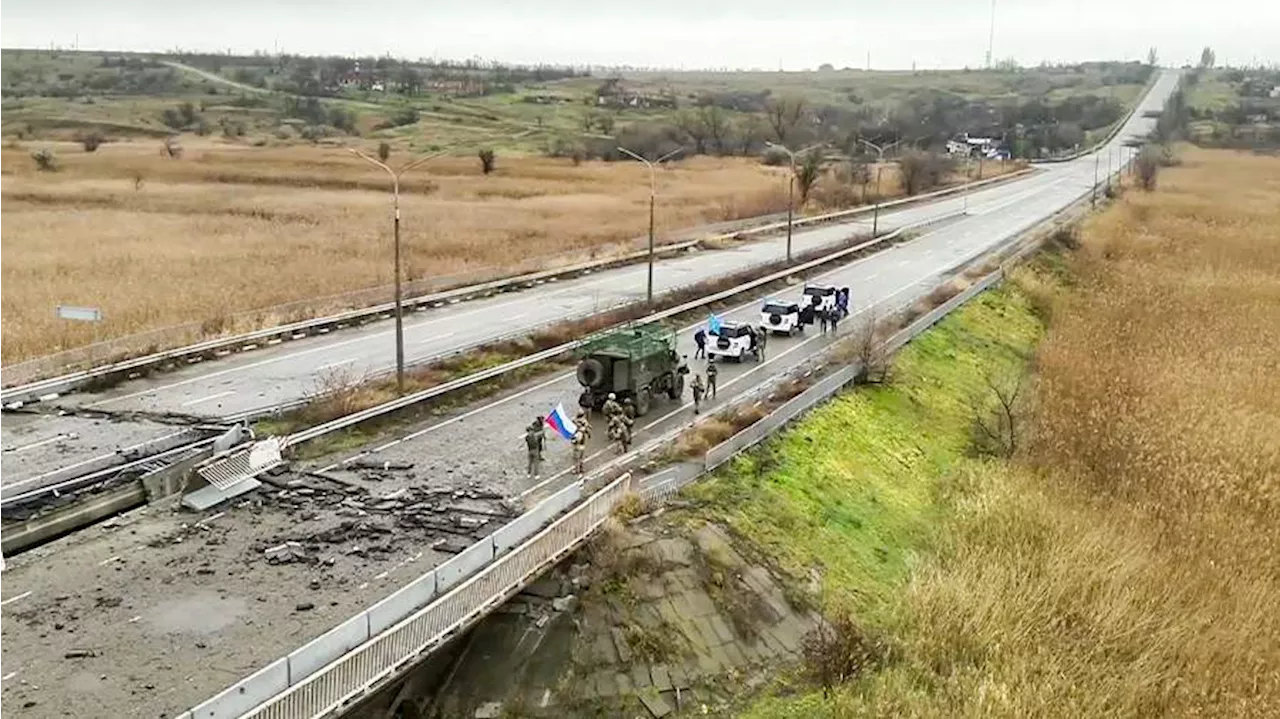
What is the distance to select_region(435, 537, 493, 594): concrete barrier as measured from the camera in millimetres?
19500

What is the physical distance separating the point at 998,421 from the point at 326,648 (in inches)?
1119

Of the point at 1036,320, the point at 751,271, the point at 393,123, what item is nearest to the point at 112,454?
the point at 751,271

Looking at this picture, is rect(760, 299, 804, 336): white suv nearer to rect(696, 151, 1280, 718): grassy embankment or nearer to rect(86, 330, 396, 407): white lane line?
rect(696, 151, 1280, 718): grassy embankment

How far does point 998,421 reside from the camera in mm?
40125

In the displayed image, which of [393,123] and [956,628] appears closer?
[956,628]

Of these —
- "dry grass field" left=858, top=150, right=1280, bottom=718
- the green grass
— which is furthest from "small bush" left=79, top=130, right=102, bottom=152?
the green grass

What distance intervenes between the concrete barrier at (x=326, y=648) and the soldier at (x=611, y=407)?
1279 centimetres

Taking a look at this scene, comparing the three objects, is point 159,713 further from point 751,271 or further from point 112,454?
point 751,271

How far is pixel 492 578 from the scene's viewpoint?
785 inches

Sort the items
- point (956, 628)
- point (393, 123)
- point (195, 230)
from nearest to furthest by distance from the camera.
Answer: point (956, 628), point (195, 230), point (393, 123)

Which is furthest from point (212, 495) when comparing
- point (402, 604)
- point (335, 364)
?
point (335, 364)

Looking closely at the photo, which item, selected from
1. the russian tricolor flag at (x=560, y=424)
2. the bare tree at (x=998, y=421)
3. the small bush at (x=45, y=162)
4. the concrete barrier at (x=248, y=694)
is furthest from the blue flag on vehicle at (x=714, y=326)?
the small bush at (x=45, y=162)

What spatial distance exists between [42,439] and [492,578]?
14.4m

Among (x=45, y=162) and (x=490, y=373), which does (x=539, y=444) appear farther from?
(x=45, y=162)
